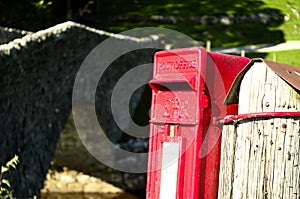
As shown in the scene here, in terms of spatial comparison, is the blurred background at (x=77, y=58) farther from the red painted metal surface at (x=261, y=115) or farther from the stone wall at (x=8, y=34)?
the red painted metal surface at (x=261, y=115)

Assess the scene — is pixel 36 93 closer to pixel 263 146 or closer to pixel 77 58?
pixel 77 58

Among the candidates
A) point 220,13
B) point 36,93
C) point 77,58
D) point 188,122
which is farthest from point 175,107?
point 220,13

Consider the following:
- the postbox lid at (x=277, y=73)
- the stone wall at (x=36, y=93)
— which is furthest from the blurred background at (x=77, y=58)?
the postbox lid at (x=277, y=73)

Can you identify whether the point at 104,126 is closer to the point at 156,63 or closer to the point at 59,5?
the point at 59,5

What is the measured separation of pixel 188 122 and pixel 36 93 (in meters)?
7.97

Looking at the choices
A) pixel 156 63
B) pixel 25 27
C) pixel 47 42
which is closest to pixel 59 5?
pixel 25 27

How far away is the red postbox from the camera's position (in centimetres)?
325

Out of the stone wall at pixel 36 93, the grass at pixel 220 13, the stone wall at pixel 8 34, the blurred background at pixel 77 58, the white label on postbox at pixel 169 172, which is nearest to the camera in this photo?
the white label on postbox at pixel 169 172

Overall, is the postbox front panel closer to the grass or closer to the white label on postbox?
the white label on postbox

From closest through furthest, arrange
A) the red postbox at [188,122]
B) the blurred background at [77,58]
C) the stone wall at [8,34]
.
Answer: the red postbox at [188,122] → the blurred background at [77,58] → the stone wall at [8,34]

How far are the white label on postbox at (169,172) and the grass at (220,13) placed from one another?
60.6 ft

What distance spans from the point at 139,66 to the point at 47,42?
23.0 ft

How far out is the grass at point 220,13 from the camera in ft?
74.7

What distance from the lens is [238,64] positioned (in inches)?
137
